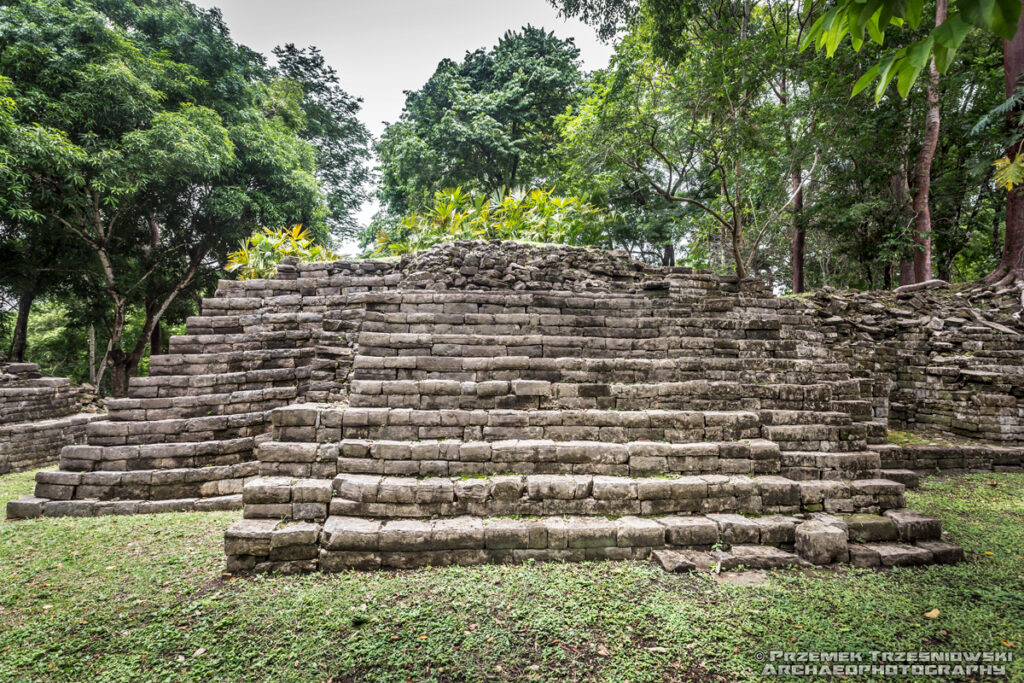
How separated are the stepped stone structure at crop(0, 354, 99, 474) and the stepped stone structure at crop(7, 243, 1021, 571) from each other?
4.46 meters

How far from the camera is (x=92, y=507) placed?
4957 mm

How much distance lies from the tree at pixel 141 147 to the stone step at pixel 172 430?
8.20m

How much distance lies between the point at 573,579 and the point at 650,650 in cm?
85

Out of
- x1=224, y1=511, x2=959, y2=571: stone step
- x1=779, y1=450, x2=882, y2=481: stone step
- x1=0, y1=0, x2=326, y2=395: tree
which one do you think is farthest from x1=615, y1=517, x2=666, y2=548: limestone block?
x1=0, y1=0, x2=326, y2=395: tree

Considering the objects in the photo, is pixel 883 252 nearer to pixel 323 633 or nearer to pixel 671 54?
pixel 671 54

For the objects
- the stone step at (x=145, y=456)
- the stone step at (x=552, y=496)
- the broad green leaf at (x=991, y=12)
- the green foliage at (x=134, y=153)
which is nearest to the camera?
the broad green leaf at (x=991, y=12)

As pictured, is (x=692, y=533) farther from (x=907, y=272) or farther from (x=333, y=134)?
(x=333, y=134)

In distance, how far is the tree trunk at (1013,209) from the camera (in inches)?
336

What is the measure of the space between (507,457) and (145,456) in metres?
4.66

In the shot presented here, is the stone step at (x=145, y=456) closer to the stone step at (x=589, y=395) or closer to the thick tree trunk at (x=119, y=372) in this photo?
the stone step at (x=589, y=395)

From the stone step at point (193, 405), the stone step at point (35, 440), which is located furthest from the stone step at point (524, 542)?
the stone step at point (35, 440)

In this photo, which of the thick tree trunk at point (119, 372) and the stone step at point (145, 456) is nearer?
the stone step at point (145, 456)

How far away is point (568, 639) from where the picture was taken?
8.95 feet

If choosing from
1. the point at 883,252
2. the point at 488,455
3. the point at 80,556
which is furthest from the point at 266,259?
the point at 883,252
